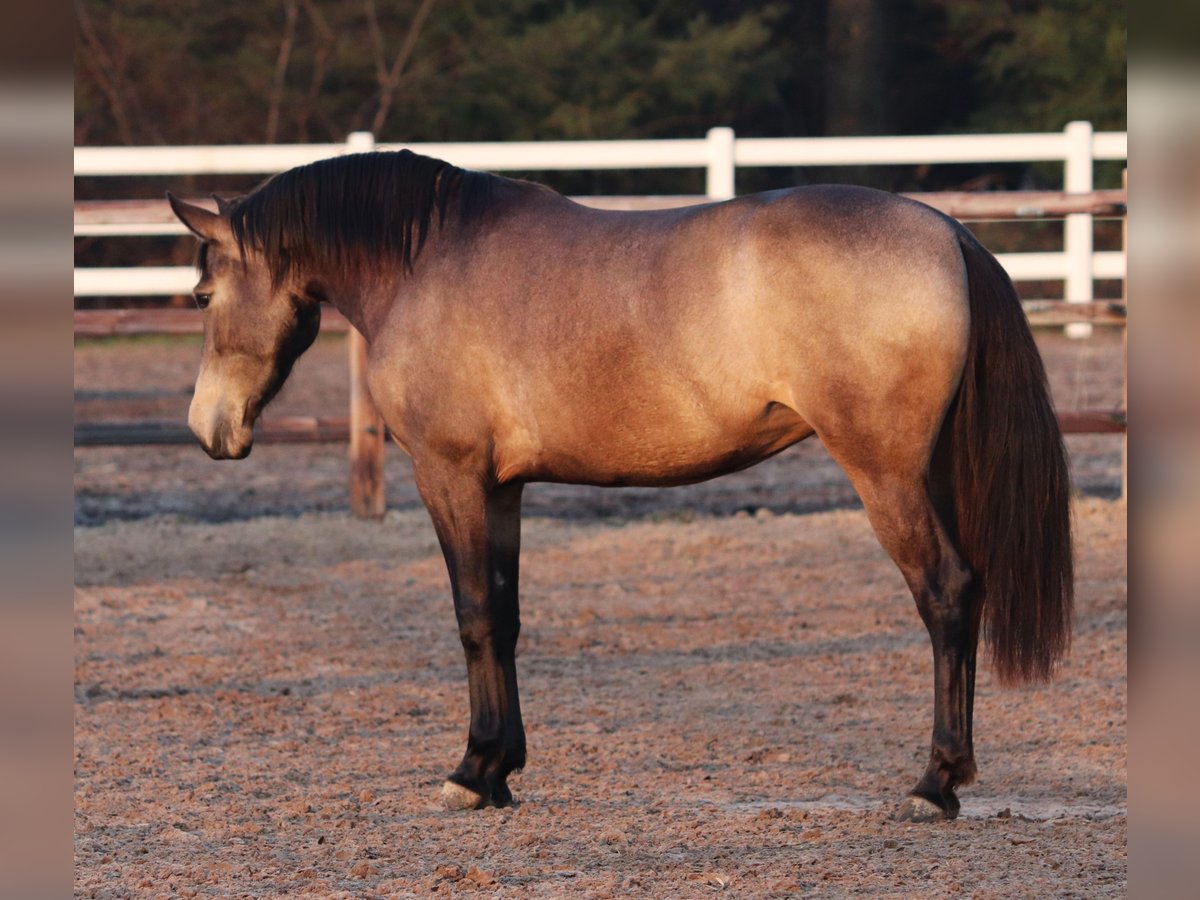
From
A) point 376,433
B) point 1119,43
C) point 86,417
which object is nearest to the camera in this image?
point 376,433

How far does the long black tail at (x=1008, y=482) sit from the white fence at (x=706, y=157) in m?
5.08

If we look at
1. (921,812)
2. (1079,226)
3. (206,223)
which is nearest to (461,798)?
(921,812)

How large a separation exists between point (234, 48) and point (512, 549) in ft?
56.9

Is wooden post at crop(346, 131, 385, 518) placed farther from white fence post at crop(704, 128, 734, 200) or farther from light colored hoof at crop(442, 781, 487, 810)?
light colored hoof at crop(442, 781, 487, 810)

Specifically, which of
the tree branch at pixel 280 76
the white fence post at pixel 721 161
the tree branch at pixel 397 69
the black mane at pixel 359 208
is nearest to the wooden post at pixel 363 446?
the white fence post at pixel 721 161

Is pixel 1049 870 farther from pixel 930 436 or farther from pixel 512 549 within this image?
pixel 512 549

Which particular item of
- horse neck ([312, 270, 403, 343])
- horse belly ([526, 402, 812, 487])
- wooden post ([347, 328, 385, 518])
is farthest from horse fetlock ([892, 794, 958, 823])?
wooden post ([347, 328, 385, 518])

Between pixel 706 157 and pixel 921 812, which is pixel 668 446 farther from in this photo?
pixel 706 157

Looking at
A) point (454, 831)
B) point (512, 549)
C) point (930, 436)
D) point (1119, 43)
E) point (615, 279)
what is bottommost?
point (454, 831)

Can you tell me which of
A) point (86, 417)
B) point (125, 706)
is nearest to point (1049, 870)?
point (125, 706)

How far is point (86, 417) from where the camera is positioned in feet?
34.1

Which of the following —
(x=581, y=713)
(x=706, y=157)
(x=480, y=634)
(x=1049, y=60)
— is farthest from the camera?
(x=1049, y=60)

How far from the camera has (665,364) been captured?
3.47 metres

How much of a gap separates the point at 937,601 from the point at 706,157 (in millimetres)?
5774
